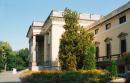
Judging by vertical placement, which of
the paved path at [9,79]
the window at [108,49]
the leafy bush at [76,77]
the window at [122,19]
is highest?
the window at [122,19]

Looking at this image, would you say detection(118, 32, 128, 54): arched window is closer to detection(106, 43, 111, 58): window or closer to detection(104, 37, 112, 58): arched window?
detection(104, 37, 112, 58): arched window

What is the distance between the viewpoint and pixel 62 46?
27.0 metres

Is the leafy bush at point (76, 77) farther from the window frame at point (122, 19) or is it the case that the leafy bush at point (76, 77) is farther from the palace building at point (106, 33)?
the window frame at point (122, 19)

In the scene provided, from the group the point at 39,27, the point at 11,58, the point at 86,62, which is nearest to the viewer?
the point at 86,62

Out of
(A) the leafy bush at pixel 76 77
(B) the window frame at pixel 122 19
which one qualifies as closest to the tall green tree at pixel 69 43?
(B) the window frame at pixel 122 19

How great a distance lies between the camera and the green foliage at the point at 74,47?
1025 inches

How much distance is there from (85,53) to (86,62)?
1006mm

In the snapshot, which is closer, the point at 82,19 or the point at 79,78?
the point at 79,78

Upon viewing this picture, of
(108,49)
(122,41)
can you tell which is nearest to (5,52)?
Answer: (108,49)

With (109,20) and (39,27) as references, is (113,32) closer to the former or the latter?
(109,20)

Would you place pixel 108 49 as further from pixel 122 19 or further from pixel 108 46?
pixel 122 19

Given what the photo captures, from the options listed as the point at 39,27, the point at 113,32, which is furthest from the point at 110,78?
the point at 39,27


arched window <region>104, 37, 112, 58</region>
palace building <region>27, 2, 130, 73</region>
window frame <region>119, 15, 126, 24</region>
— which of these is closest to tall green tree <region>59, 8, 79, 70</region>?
palace building <region>27, 2, 130, 73</region>

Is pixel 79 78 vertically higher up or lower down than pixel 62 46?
lower down
